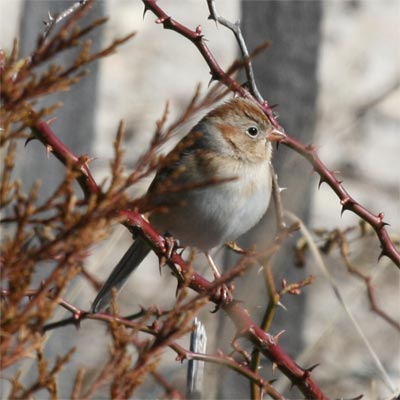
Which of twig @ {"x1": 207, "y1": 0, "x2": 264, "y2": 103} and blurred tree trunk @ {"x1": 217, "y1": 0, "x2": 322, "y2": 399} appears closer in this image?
twig @ {"x1": 207, "y1": 0, "x2": 264, "y2": 103}

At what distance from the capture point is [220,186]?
392 cm

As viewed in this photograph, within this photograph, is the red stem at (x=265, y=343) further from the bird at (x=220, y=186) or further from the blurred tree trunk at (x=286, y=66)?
the blurred tree trunk at (x=286, y=66)

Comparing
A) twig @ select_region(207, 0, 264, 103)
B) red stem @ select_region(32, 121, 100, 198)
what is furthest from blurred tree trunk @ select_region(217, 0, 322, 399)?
red stem @ select_region(32, 121, 100, 198)

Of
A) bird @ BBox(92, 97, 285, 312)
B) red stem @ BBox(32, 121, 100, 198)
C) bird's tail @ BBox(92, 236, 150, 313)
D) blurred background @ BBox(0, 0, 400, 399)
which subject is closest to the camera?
red stem @ BBox(32, 121, 100, 198)

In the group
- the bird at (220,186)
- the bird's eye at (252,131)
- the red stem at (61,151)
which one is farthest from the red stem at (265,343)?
the bird's eye at (252,131)

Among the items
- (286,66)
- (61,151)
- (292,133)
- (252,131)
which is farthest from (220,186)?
(61,151)

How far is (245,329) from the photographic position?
2672 mm

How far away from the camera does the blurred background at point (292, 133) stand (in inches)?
182

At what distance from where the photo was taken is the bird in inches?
154

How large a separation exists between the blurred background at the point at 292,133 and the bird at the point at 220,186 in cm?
12

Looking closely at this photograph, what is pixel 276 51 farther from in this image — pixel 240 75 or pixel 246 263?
pixel 246 263

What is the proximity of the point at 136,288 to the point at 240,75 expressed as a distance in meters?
3.99

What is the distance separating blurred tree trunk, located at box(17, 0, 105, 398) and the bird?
2.49ft

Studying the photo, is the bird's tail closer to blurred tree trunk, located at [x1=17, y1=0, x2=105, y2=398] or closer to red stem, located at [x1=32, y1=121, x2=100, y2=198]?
blurred tree trunk, located at [x1=17, y1=0, x2=105, y2=398]
